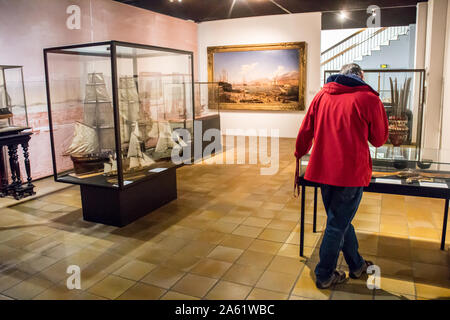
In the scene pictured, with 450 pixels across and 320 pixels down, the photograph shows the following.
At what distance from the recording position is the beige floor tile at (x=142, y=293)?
3.15 metres

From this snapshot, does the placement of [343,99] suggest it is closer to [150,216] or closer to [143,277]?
[143,277]

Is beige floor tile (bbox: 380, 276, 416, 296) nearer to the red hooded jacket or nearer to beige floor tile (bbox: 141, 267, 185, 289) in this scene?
A: the red hooded jacket

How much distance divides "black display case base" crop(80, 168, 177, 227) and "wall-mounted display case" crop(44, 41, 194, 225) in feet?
0.04

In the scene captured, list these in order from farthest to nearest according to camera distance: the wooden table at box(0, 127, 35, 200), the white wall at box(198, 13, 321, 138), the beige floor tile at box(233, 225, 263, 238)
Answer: the white wall at box(198, 13, 321, 138) < the wooden table at box(0, 127, 35, 200) < the beige floor tile at box(233, 225, 263, 238)

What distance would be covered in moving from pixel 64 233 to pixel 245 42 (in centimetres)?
888

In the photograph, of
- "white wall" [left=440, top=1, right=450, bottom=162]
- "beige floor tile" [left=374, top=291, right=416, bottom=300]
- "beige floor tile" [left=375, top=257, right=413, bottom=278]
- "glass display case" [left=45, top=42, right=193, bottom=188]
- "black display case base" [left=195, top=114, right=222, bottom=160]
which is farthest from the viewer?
"black display case base" [left=195, top=114, right=222, bottom=160]

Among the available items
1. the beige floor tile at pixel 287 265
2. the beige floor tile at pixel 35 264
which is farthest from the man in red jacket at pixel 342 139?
the beige floor tile at pixel 35 264

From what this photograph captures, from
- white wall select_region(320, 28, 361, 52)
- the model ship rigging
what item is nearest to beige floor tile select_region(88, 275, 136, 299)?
the model ship rigging

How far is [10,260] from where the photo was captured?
3922 millimetres

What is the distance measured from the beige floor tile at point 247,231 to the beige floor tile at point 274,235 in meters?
0.07

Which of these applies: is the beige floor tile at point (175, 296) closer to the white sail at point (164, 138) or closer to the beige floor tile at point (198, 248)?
the beige floor tile at point (198, 248)

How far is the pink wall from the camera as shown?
648 cm

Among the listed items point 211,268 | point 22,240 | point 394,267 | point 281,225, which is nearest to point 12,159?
point 22,240
